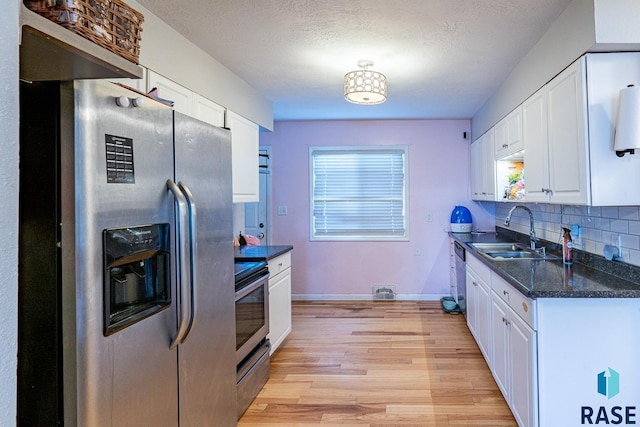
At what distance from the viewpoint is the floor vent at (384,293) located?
4.89m

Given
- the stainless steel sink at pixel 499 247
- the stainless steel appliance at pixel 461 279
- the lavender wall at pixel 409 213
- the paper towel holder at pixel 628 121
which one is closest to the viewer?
the paper towel holder at pixel 628 121

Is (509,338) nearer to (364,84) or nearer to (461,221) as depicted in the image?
(364,84)

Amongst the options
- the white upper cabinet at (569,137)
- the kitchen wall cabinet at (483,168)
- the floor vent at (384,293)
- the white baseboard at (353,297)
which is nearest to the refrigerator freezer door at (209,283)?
the white upper cabinet at (569,137)

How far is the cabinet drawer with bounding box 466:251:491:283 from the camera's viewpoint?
270 cm

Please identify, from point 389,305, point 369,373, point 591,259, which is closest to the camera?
point 591,259

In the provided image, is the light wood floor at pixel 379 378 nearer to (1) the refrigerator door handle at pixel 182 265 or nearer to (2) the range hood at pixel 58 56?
(1) the refrigerator door handle at pixel 182 265

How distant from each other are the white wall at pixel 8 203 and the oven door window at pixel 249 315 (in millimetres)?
1628

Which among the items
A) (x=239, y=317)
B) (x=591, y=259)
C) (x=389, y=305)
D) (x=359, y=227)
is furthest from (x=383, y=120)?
(x=239, y=317)

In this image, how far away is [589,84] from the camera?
1.88 meters

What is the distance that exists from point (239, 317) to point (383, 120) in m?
3.51

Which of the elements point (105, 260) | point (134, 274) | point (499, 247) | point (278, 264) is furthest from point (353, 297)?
point (105, 260)

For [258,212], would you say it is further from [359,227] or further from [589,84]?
[589,84]

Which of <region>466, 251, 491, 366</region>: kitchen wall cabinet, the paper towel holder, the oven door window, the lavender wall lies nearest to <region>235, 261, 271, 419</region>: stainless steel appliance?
the oven door window

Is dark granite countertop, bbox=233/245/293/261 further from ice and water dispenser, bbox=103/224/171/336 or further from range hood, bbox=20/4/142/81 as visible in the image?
range hood, bbox=20/4/142/81
